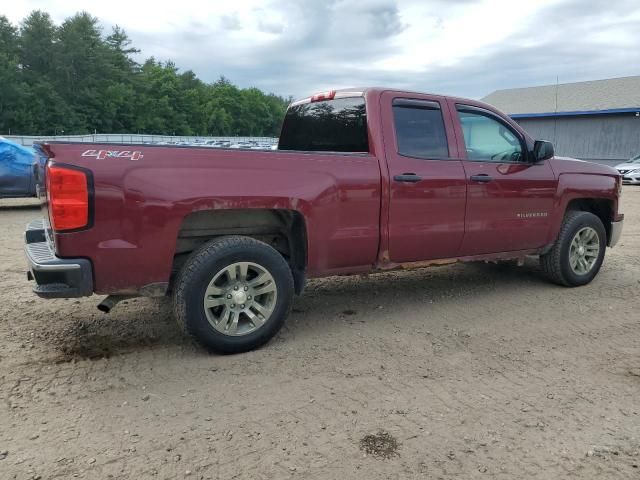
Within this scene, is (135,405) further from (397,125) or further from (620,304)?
(620,304)

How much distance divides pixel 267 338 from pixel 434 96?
2.64 m

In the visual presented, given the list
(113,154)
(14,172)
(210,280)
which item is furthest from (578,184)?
(14,172)

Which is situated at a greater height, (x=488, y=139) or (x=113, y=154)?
(x=488, y=139)

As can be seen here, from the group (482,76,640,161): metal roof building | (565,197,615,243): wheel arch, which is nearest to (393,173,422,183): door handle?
(565,197,615,243): wheel arch

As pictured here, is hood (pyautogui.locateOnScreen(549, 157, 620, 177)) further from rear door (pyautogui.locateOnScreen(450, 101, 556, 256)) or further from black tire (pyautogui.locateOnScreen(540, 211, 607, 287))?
black tire (pyautogui.locateOnScreen(540, 211, 607, 287))

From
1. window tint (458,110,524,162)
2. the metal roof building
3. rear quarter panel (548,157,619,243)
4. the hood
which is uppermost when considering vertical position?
the metal roof building

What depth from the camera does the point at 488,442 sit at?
2.94 meters

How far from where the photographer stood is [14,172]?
11.1 m

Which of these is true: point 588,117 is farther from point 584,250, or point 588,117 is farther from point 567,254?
point 567,254

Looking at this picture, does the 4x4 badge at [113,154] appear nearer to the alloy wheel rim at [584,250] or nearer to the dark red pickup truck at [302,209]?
the dark red pickup truck at [302,209]

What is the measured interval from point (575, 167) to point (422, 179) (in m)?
2.22

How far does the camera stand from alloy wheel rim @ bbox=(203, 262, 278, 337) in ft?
12.7

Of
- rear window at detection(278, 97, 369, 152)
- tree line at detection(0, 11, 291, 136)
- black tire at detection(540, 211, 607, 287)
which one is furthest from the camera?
tree line at detection(0, 11, 291, 136)

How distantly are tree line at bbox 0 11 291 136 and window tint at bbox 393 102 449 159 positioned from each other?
56915mm
